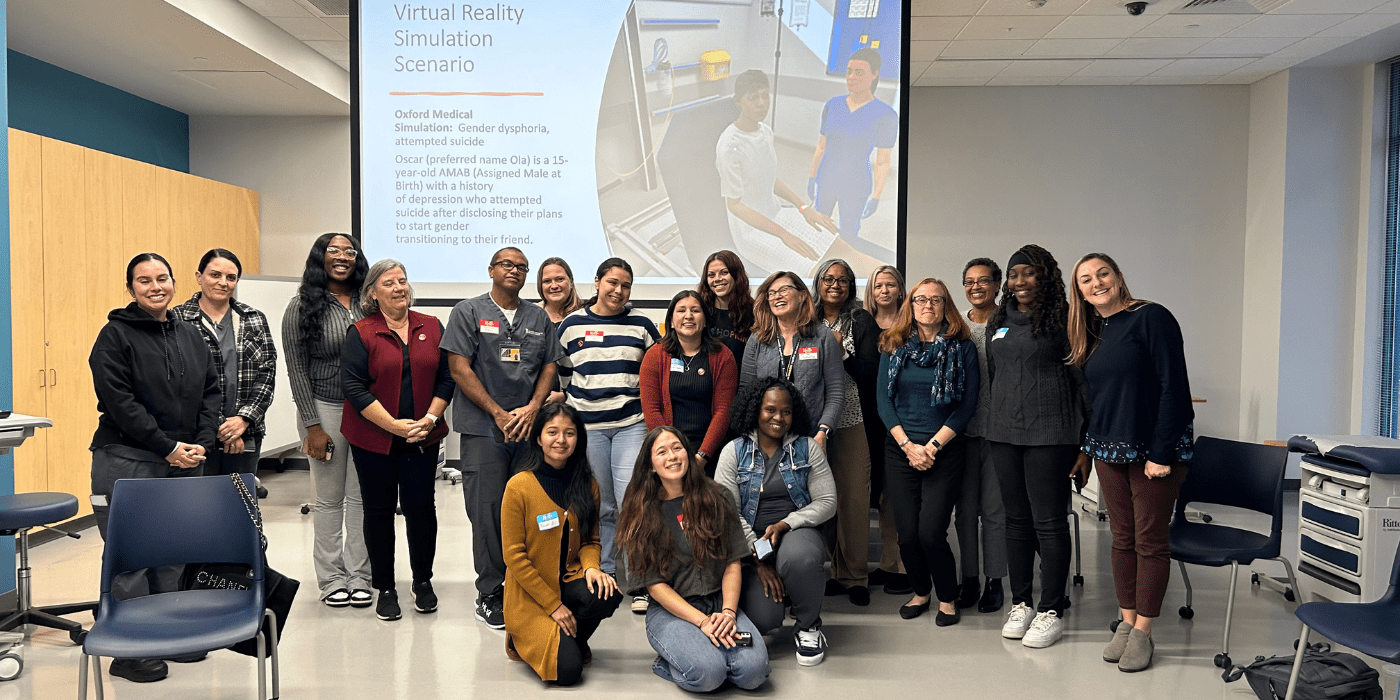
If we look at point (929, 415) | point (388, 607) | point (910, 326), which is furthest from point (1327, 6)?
point (388, 607)

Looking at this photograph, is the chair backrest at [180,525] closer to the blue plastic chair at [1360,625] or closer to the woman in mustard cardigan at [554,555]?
the woman in mustard cardigan at [554,555]

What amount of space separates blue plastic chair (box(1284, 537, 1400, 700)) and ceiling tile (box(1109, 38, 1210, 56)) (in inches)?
171

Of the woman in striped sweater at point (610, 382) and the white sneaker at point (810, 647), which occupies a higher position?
the woman in striped sweater at point (610, 382)

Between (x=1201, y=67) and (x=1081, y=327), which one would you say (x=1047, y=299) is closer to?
(x=1081, y=327)

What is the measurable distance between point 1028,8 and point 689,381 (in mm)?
3450

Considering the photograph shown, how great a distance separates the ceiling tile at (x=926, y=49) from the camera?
6.05 metres

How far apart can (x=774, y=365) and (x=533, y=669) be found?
1.46 m

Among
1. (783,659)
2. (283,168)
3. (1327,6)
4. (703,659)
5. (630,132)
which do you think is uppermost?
(1327,6)

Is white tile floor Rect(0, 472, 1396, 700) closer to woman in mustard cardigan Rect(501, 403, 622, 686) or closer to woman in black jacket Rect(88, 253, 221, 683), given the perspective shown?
woman in mustard cardigan Rect(501, 403, 622, 686)

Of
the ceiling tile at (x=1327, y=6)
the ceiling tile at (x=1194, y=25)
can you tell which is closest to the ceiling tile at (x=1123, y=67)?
the ceiling tile at (x=1194, y=25)

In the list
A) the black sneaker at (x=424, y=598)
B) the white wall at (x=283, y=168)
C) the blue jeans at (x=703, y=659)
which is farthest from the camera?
the white wall at (x=283, y=168)

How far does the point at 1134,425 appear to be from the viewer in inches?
118

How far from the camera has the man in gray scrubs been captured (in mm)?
3543

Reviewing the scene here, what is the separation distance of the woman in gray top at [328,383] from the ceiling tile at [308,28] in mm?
2699
